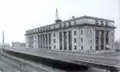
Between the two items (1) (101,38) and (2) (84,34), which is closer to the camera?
(2) (84,34)

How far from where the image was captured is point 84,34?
1496 cm

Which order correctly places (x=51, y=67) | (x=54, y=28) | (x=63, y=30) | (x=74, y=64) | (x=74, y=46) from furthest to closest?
1. (x=54, y=28)
2. (x=63, y=30)
3. (x=74, y=46)
4. (x=51, y=67)
5. (x=74, y=64)

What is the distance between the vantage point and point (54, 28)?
19.9 metres

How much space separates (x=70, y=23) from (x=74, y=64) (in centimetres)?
1280

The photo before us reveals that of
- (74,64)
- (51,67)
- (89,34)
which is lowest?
(51,67)

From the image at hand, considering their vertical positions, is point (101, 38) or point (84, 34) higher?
point (84, 34)

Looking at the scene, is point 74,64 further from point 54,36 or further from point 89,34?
point 54,36

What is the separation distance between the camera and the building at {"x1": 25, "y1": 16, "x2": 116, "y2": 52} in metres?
14.8

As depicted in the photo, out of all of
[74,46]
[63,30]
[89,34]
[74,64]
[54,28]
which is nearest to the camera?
[74,64]

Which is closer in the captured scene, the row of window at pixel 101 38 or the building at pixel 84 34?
the building at pixel 84 34

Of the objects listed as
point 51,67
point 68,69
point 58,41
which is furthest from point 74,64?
point 58,41

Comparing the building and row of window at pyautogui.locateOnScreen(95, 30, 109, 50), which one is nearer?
the building

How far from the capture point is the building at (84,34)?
1476cm

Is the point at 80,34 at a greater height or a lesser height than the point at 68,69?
greater
